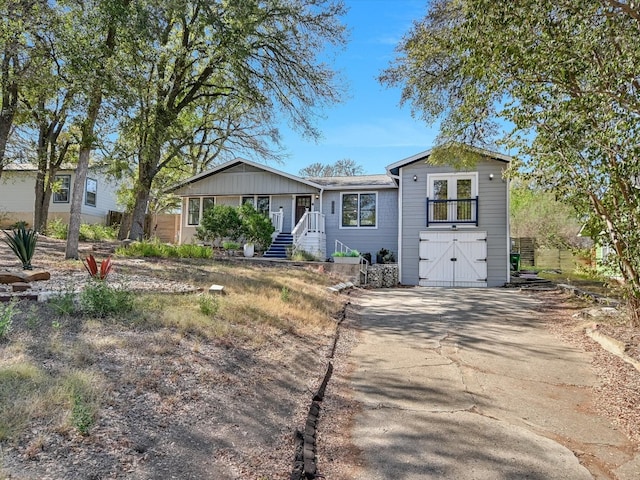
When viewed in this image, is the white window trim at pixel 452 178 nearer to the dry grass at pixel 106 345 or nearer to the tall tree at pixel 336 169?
the dry grass at pixel 106 345

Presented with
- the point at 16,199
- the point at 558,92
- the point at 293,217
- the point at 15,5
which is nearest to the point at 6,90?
the point at 15,5

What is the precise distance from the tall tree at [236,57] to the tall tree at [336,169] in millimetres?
26006

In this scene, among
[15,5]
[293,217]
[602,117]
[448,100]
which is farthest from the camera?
[293,217]

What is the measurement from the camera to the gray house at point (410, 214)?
15320 mm

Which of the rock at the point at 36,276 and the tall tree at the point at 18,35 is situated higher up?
the tall tree at the point at 18,35

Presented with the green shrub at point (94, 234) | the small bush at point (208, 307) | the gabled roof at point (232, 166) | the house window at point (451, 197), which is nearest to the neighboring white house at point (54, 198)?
the green shrub at point (94, 234)

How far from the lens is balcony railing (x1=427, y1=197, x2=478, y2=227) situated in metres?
15.5

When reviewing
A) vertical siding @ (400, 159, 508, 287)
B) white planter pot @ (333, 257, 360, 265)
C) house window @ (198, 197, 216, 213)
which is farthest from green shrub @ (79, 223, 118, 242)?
vertical siding @ (400, 159, 508, 287)

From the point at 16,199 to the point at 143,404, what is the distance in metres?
28.0

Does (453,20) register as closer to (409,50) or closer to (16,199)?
(409,50)

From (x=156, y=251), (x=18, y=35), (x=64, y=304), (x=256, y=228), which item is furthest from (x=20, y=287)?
(x=256, y=228)

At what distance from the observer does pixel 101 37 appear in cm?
938

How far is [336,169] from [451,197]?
26.8 m

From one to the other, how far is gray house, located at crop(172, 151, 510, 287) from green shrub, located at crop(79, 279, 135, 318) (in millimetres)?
11303
